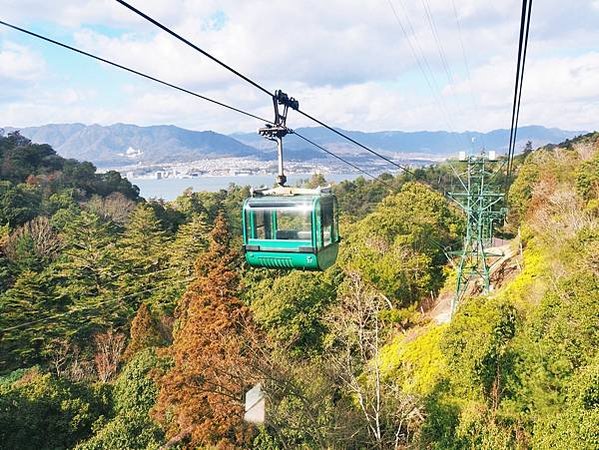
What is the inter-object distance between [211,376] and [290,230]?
5.93 metres

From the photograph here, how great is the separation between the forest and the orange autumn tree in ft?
0.13

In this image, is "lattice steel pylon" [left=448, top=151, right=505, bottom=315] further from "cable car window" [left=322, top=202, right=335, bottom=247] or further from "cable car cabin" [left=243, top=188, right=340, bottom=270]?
"cable car cabin" [left=243, top=188, right=340, bottom=270]

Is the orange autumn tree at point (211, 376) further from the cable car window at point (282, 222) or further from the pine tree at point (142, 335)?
the cable car window at point (282, 222)

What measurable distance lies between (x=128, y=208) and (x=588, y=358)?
95.9ft

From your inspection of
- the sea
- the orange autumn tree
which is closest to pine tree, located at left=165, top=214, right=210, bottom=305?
the sea

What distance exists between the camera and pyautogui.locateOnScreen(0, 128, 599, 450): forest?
9.01 metres

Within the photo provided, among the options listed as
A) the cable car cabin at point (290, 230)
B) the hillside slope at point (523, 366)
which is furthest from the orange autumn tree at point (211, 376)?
the cable car cabin at point (290, 230)

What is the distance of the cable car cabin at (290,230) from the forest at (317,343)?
4277mm

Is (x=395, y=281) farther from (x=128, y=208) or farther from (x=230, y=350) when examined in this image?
(x=128, y=208)

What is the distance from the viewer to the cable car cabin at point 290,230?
605 centimetres

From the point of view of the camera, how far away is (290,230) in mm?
6324

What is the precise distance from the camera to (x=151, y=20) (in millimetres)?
2787

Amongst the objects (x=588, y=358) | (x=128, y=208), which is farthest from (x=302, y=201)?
(x=128, y=208)

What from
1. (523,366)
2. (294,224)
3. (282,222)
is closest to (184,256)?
(523,366)
